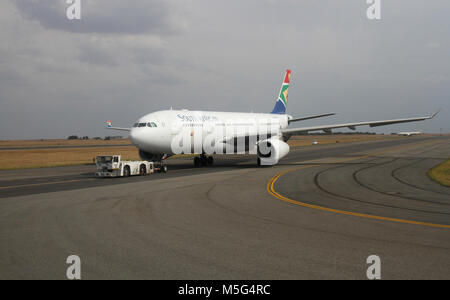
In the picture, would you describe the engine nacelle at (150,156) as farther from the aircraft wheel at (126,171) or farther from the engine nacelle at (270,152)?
the engine nacelle at (270,152)

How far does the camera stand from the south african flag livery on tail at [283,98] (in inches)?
1612

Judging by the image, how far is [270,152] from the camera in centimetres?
2844

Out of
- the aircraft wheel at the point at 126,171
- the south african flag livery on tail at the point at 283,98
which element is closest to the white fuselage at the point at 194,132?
the aircraft wheel at the point at 126,171

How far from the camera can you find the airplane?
24.6 m

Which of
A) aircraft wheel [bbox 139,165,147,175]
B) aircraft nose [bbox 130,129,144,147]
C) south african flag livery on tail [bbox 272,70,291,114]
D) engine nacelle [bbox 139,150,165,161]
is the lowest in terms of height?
aircraft wheel [bbox 139,165,147,175]

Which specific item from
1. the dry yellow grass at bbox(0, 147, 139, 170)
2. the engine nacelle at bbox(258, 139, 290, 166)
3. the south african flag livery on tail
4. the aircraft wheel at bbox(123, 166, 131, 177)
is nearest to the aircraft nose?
the aircraft wheel at bbox(123, 166, 131, 177)

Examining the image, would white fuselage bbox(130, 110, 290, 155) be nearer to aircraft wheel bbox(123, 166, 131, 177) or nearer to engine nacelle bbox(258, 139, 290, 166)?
engine nacelle bbox(258, 139, 290, 166)

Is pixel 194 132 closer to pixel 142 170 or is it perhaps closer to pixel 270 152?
pixel 142 170

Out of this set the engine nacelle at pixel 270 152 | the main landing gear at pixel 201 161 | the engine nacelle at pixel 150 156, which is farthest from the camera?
the main landing gear at pixel 201 161

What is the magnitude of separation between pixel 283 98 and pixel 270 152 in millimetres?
14420

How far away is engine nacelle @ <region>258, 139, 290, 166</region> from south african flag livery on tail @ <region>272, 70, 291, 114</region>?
12838mm

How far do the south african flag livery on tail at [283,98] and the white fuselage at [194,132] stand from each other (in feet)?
23.3
